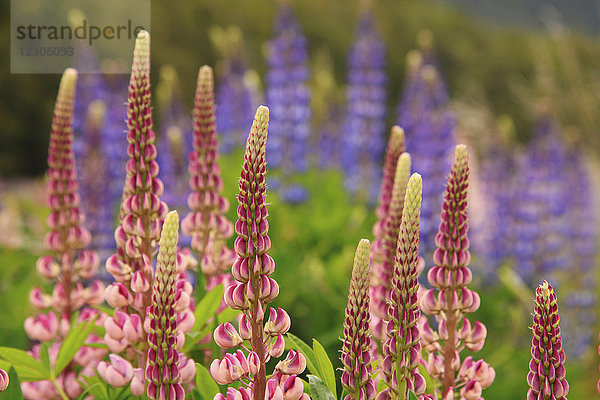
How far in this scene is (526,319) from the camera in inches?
177

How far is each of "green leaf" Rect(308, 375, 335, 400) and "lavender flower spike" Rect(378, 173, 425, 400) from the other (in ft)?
0.27

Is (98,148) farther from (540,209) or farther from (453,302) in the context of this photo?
(540,209)

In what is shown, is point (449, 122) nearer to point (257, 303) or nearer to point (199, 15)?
point (257, 303)

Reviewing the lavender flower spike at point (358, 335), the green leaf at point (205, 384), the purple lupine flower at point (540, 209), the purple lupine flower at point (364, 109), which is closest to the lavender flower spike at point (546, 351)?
the lavender flower spike at point (358, 335)

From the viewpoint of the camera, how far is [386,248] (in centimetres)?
149

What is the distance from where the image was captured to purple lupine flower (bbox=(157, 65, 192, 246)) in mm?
3513

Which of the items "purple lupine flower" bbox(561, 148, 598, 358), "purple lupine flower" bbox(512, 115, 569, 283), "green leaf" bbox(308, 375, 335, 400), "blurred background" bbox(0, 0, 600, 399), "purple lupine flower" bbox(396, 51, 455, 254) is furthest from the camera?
"purple lupine flower" bbox(561, 148, 598, 358)

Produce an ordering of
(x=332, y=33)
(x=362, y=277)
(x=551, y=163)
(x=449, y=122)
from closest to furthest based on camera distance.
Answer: (x=362, y=277) → (x=449, y=122) → (x=551, y=163) → (x=332, y=33)

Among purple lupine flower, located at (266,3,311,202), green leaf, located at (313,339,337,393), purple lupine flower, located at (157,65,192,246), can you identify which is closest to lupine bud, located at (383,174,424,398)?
green leaf, located at (313,339,337,393)

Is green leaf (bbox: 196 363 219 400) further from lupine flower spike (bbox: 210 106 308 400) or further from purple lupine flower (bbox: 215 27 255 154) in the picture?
purple lupine flower (bbox: 215 27 255 154)

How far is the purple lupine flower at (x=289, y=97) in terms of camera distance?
5191mm

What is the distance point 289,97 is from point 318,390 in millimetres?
4263

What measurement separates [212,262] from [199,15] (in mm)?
11197

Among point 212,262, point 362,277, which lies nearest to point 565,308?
point 212,262
